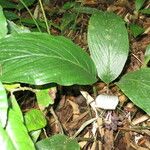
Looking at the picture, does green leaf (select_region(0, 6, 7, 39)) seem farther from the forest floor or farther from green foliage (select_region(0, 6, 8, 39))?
the forest floor

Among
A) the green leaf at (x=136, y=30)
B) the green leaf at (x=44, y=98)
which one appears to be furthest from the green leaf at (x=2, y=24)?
the green leaf at (x=136, y=30)

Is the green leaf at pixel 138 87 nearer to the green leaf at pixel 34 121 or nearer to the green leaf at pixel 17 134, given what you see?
the green leaf at pixel 34 121

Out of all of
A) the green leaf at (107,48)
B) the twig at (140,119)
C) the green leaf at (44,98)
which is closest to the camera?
the green leaf at (44,98)

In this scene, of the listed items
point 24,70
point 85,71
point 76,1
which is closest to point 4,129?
point 24,70

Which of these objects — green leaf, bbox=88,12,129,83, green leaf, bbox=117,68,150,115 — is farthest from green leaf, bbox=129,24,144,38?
green leaf, bbox=117,68,150,115

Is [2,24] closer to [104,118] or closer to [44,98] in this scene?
[44,98]

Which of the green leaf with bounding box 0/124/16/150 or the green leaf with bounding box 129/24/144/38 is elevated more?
the green leaf with bounding box 0/124/16/150
